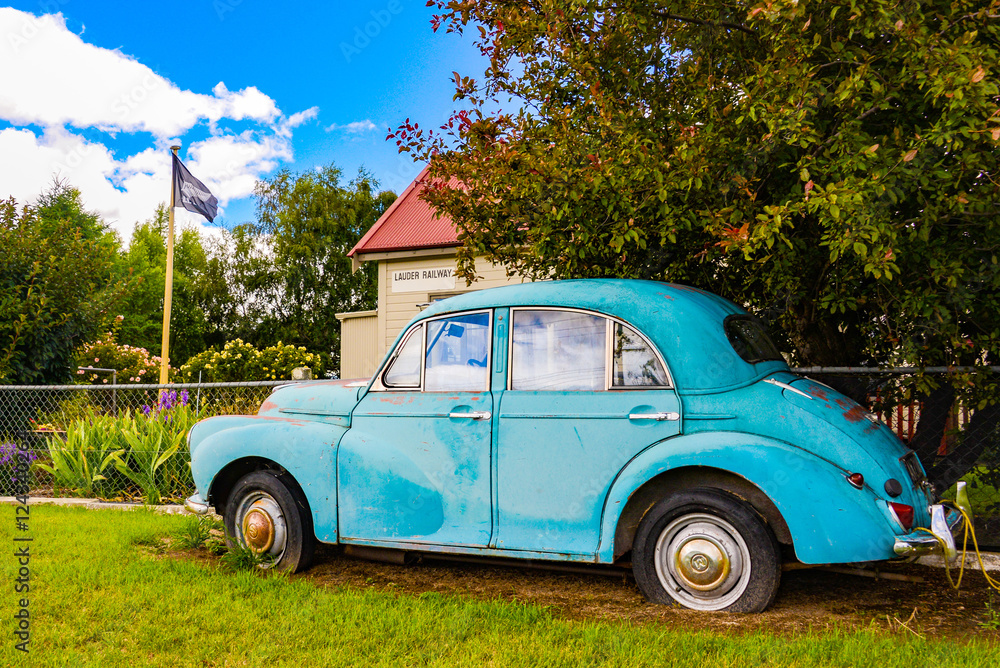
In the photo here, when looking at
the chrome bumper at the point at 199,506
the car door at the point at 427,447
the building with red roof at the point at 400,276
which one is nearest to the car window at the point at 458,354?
the car door at the point at 427,447

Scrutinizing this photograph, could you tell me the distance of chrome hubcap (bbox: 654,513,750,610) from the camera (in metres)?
3.73

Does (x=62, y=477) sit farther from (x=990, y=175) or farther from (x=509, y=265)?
(x=990, y=175)

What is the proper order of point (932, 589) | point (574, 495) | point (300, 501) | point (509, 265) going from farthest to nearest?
point (509, 265)
point (300, 501)
point (932, 589)
point (574, 495)

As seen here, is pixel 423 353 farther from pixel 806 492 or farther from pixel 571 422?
pixel 806 492

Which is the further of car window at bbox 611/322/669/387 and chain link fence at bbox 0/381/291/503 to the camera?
chain link fence at bbox 0/381/291/503

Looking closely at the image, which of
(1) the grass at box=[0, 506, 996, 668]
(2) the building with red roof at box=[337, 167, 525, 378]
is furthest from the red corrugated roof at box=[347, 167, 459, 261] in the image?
(1) the grass at box=[0, 506, 996, 668]

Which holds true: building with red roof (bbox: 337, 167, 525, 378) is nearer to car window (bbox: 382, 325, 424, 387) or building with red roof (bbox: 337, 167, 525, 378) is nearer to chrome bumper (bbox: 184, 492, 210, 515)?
car window (bbox: 382, 325, 424, 387)

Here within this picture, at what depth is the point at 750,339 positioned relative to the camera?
4395 millimetres

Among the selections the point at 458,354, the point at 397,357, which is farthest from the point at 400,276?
the point at 458,354

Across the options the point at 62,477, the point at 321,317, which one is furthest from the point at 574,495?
the point at 321,317

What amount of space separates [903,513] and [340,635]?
9.30 feet

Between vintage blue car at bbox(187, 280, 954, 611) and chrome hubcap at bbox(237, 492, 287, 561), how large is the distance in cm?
1

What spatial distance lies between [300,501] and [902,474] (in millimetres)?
3572

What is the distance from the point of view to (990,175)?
379cm
